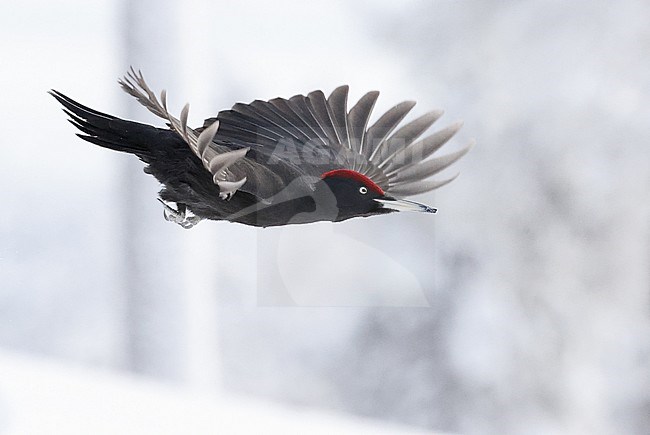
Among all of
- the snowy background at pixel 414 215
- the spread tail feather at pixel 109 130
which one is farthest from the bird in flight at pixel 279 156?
the snowy background at pixel 414 215

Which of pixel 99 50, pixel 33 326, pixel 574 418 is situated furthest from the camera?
pixel 33 326

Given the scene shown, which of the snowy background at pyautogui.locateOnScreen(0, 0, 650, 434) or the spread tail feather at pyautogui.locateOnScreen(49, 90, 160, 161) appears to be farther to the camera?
the snowy background at pyautogui.locateOnScreen(0, 0, 650, 434)

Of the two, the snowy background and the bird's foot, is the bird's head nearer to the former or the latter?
the bird's foot

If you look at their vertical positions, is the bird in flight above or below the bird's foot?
above

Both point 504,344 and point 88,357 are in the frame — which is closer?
point 504,344

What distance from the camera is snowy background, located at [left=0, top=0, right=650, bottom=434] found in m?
1.13

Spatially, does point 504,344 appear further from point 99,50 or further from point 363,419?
point 99,50

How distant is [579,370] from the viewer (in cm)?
123

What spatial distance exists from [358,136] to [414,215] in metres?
0.47

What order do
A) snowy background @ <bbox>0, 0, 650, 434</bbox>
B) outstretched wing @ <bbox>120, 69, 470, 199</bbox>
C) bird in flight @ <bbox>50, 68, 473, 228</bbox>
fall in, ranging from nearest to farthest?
bird in flight @ <bbox>50, 68, 473, 228</bbox> → outstretched wing @ <bbox>120, 69, 470, 199</bbox> → snowy background @ <bbox>0, 0, 650, 434</bbox>

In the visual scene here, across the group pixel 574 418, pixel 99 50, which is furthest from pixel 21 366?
pixel 574 418

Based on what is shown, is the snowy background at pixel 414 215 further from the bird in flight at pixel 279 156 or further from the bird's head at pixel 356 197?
the bird's head at pixel 356 197

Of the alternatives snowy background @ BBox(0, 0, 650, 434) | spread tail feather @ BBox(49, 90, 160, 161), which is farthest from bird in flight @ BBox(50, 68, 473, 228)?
snowy background @ BBox(0, 0, 650, 434)

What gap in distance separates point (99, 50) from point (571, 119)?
701mm
